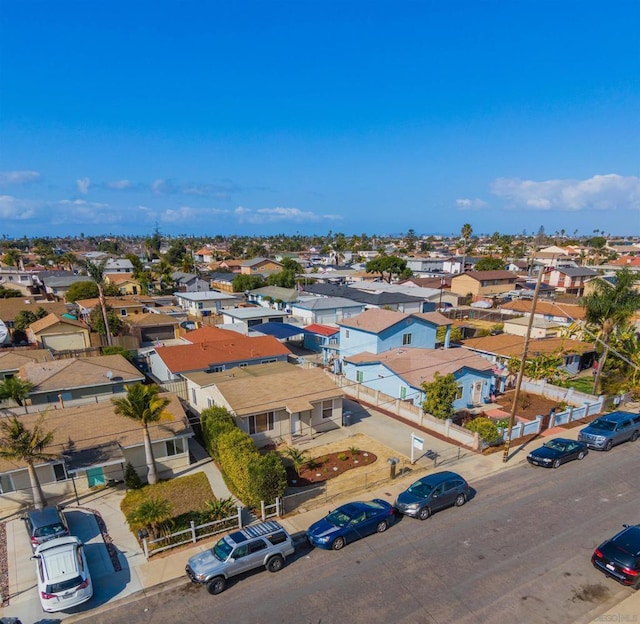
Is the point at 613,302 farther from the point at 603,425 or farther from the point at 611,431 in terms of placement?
the point at 611,431

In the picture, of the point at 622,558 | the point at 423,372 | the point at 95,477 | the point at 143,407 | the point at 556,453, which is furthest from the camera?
the point at 423,372

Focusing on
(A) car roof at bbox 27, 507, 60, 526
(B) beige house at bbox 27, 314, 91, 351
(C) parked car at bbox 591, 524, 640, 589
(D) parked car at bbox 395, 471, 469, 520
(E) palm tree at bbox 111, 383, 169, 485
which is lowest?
(B) beige house at bbox 27, 314, 91, 351

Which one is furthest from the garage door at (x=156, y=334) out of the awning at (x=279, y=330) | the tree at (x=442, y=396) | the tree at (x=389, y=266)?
the tree at (x=389, y=266)

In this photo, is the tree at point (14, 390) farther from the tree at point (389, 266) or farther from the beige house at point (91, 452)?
the tree at point (389, 266)

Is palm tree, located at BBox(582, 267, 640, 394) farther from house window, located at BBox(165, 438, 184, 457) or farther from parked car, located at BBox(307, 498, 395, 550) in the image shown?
house window, located at BBox(165, 438, 184, 457)

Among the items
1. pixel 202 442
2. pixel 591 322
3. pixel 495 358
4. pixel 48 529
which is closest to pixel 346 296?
pixel 495 358

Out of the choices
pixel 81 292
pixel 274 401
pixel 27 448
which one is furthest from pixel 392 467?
pixel 81 292

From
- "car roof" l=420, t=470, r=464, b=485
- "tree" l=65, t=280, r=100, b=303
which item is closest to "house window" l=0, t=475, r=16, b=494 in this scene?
"car roof" l=420, t=470, r=464, b=485
